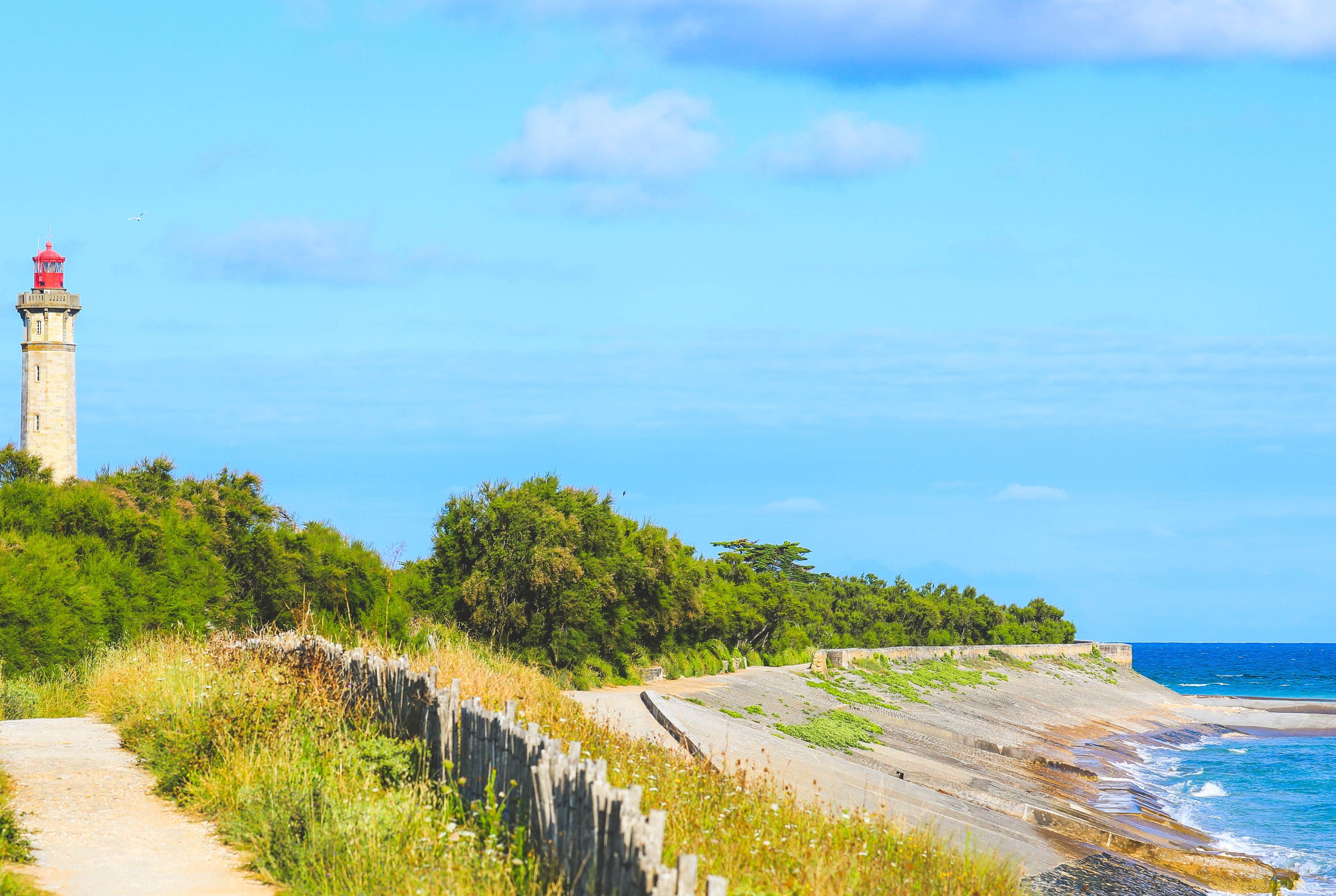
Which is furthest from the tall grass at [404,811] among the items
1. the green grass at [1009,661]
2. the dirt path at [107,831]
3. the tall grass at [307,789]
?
the green grass at [1009,661]

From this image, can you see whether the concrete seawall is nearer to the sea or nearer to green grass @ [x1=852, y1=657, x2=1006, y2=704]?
green grass @ [x1=852, y1=657, x2=1006, y2=704]

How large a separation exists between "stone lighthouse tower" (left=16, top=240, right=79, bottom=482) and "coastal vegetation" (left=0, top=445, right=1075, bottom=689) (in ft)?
72.4

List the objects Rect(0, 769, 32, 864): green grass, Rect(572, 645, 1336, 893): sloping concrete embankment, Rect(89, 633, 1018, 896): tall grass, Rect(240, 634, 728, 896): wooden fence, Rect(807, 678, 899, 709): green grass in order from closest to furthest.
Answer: Rect(240, 634, 728, 896): wooden fence
Rect(89, 633, 1018, 896): tall grass
Rect(0, 769, 32, 864): green grass
Rect(572, 645, 1336, 893): sloping concrete embankment
Rect(807, 678, 899, 709): green grass

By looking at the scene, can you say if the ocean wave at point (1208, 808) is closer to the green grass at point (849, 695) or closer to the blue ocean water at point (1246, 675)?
the green grass at point (849, 695)

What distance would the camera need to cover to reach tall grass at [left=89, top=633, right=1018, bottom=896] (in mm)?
8352

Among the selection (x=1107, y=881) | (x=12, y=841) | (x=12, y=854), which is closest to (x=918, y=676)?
(x=1107, y=881)

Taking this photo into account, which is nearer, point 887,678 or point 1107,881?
point 1107,881

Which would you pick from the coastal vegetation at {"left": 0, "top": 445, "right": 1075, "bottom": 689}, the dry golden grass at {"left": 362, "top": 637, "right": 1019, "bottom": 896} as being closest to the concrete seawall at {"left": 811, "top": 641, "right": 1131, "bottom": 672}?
the coastal vegetation at {"left": 0, "top": 445, "right": 1075, "bottom": 689}

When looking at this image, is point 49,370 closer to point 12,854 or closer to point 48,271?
point 48,271

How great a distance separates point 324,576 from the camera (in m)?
29.9

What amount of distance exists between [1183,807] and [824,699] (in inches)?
403

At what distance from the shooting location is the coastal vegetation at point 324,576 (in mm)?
21969

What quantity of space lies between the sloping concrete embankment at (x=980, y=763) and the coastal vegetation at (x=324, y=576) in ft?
7.29

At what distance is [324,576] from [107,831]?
2009 centimetres
